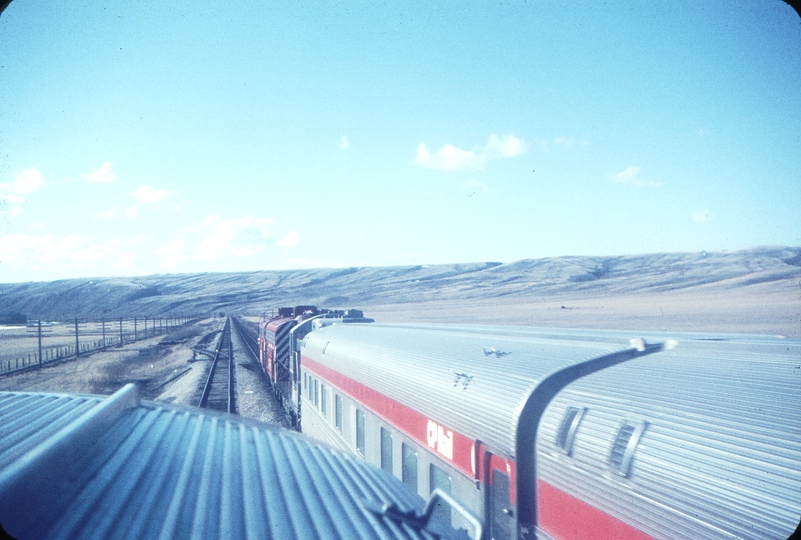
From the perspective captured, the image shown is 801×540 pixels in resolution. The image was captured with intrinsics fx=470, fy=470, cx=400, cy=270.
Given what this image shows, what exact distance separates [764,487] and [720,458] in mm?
228

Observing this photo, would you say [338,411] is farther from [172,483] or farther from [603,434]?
[603,434]

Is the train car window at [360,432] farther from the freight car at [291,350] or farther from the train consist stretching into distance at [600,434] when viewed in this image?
the freight car at [291,350]

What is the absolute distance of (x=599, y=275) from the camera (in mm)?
76312

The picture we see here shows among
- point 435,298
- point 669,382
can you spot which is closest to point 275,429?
point 669,382

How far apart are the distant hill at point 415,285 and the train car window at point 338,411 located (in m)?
32.7

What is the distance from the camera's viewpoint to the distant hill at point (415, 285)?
5492cm

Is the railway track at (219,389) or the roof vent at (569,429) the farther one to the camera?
the railway track at (219,389)

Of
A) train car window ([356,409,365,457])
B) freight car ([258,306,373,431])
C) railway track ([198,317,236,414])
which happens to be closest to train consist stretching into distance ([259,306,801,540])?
train car window ([356,409,365,457])

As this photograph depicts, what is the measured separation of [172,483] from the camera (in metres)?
2.72

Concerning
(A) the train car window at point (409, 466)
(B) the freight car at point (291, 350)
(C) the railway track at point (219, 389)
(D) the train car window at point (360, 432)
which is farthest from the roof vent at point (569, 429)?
(C) the railway track at point (219, 389)

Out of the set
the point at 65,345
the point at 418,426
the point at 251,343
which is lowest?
the point at 251,343

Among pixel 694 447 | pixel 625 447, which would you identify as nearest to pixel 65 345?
pixel 625 447

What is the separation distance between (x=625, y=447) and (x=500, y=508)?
1431 millimetres

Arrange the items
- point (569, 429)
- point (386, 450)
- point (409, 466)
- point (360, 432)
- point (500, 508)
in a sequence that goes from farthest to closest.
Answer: point (360, 432), point (386, 450), point (409, 466), point (500, 508), point (569, 429)
